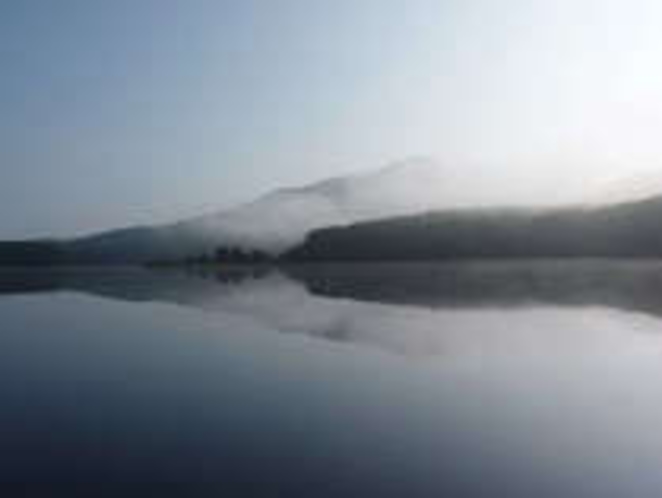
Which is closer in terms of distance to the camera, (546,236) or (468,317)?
(468,317)

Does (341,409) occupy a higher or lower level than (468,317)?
higher

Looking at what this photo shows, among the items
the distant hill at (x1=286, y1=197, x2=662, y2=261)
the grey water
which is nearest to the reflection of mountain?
the grey water

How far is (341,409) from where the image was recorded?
16562 mm

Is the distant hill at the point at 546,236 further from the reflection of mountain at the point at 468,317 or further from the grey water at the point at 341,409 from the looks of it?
the grey water at the point at 341,409

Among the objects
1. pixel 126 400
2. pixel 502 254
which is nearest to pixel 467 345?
pixel 126 400

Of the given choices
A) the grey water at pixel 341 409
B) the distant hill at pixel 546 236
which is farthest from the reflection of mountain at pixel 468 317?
the distant hill at pixel 546 236

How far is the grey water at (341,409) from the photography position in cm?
1159

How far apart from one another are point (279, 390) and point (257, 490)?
802 cm

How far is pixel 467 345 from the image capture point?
26.9m

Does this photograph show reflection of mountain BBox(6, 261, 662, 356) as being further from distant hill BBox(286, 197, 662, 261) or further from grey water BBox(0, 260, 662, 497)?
distant hill BBox(286, 197, 662, 261)

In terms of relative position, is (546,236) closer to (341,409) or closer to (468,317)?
(468,317)

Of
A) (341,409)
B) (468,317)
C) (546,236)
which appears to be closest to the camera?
(341,409)

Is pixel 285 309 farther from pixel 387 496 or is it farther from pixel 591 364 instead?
pixel 387 496

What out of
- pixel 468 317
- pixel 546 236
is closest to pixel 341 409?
pixel 468 317
